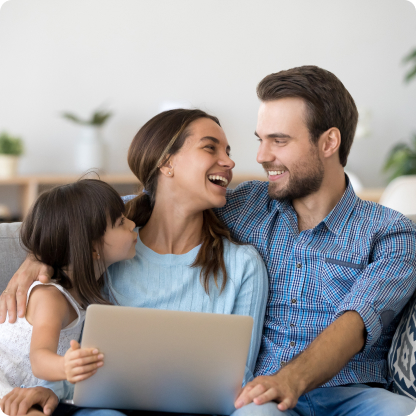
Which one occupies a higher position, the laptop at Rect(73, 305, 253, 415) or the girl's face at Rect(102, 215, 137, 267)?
the girl's face at Rect(102, 215, 137, 267)

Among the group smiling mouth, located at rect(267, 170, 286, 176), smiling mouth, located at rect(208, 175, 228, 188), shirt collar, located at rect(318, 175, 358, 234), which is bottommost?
shirt collar, located at rect(318, 175, 358, 234)

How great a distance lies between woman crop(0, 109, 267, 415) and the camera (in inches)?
60.0

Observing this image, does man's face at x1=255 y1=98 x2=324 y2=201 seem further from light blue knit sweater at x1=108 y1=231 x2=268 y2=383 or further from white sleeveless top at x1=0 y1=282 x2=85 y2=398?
white sleeveless top at x1=0 y1=282 x2=85 y2=398

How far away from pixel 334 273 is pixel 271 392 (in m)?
0.48

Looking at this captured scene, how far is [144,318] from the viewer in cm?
108

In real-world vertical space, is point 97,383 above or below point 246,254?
below

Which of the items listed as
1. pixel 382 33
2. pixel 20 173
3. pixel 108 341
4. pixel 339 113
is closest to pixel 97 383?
pixel 108 341

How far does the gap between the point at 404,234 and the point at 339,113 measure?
449 mm

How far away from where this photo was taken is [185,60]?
4.36 m

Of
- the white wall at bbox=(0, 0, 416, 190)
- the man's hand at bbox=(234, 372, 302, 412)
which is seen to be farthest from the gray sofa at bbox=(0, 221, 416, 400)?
the white wall at bbox=(0, 0, 416, 190)

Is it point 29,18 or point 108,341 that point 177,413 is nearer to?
point 108,341

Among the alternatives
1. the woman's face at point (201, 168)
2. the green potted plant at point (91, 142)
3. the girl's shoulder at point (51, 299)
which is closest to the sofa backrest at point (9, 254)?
the girl's shoulder at point (51, 299)

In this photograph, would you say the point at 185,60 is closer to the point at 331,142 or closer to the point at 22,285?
the point at 331,142

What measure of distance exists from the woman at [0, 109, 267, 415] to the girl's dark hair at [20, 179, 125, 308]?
130 millimetres
